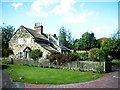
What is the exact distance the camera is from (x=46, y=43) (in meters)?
43.1

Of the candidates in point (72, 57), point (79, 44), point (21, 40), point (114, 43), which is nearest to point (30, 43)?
point (21, 40)

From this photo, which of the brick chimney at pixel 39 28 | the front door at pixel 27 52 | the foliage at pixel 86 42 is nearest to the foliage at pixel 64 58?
the front door at pixel 27 52

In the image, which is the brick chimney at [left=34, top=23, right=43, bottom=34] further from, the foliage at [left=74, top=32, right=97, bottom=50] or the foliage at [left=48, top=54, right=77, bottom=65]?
the foliage at [left=74, top=32, right=97, bottom=50]

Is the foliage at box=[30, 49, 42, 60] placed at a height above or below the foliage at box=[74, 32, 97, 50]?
below

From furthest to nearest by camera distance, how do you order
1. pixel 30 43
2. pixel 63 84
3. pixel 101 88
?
1. pixel 30 43
2. pixel 63 84
3. pixel 101 88

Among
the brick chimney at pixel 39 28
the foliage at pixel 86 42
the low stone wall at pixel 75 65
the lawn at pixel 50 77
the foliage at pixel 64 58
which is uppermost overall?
the brick chimney at pixel 39 28

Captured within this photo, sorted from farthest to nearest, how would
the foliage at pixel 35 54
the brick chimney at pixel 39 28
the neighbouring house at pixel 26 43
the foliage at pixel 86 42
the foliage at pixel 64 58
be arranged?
1. the foliage at pixel 86 42
2. the brick chimney at pixel 39 28
3. the neighbouring house at pixel 26 43
4. the foliage at pixel 35 54
5. the foliage at pixel 64 58

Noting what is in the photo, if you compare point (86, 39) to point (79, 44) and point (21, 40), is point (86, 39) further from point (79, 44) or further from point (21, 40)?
point (21, 40)

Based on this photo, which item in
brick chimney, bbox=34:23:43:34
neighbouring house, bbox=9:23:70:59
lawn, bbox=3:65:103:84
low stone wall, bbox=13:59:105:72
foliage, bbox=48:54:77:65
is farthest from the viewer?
brick chimney, bbox=34:23:43:34

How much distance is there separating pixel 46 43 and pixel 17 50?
683 cm

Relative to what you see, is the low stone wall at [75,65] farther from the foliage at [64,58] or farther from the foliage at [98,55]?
the foliage at [98,55]

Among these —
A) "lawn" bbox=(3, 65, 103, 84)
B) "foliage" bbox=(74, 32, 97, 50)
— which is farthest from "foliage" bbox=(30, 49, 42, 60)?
"foliage" bbox=(74, 32, 97, 50)

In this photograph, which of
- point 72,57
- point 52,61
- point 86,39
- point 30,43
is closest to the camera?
point 72,57

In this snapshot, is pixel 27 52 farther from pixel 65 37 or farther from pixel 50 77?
pixel 65 37
